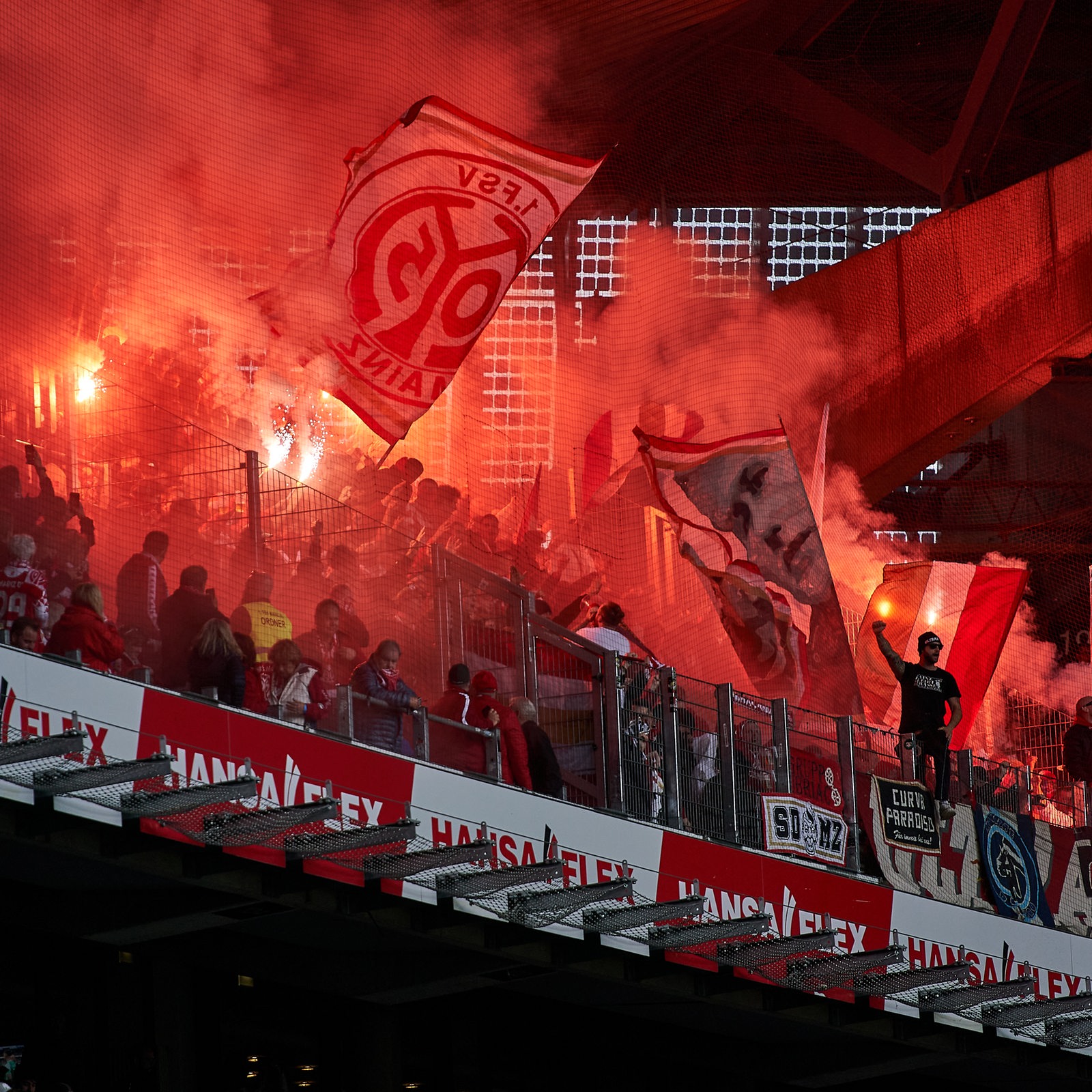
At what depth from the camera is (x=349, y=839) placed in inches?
336

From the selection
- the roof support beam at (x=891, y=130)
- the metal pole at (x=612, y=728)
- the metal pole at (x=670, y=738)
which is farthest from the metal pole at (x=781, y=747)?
the roof support beam at (x=891, y=130)

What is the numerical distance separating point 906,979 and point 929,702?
1.84 m

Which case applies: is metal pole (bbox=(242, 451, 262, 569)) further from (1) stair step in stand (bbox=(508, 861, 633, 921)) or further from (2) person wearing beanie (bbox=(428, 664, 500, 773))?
(1) stair step in stand (bbox=(508, 861, 633, 921))

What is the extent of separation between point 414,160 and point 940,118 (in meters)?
6.61

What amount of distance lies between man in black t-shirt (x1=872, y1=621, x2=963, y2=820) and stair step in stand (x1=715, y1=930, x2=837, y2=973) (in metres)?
1.86

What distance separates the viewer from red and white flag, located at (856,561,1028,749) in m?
17.3

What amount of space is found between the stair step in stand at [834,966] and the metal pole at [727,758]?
32.1 inches

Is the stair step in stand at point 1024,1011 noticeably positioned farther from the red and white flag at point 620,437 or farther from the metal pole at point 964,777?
the red and white flag at point 620,437

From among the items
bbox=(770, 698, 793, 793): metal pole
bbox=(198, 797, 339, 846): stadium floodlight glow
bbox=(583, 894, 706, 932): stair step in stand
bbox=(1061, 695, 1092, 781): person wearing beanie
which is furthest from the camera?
bbox=(1061, 695, 1092, 781): person wearing beanie

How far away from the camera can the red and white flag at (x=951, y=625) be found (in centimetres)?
1730

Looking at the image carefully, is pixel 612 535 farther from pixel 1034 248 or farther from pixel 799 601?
pixel 1034 248

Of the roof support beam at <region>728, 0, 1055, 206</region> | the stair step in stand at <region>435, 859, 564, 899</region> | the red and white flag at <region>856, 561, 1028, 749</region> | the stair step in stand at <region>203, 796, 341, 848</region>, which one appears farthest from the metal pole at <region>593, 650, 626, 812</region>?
the roof support beam at <region>728, 0, 1055, 206</region>

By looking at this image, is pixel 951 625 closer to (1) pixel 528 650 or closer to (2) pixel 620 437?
(2) pixel 620 437

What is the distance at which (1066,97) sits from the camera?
1919 centimetres
